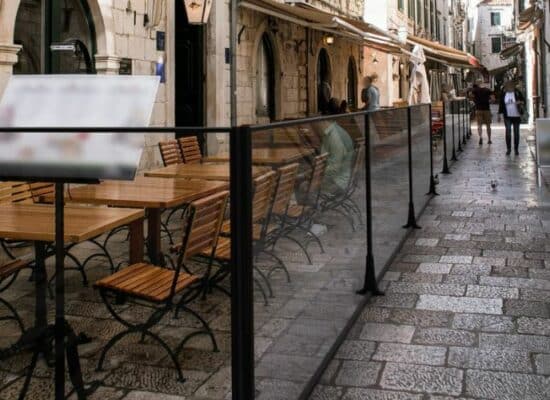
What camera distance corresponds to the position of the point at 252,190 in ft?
8.64

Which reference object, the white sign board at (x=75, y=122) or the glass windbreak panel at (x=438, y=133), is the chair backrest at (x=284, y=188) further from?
the glass windbreak panel at (x=438, y=133)

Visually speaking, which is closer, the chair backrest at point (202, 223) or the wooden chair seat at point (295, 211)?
the wooden chair seat at point (295, 211)

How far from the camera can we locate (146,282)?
3.98 metres

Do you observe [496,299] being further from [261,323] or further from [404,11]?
[404,11]

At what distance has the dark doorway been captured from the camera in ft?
40.3

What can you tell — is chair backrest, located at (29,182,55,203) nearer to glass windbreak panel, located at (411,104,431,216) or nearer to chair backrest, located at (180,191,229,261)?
chair backrest, located at (180,191,229,261)

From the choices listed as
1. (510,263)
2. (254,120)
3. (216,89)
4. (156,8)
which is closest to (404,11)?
(254,120)

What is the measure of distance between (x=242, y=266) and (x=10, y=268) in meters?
2.27

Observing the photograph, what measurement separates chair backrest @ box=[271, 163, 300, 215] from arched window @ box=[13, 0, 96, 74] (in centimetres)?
559

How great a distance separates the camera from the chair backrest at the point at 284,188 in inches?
126

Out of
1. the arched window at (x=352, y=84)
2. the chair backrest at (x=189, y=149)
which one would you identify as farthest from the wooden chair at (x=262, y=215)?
the arched window at (x=352, y=84)

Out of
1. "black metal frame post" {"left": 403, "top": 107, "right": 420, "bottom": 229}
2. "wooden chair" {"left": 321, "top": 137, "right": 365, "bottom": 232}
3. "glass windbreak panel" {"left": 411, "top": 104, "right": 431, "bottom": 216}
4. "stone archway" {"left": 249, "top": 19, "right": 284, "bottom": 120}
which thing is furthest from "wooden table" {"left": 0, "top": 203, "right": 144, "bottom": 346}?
"stone archway" {"left": 249, "top": 19, "right": 284, "bottom": 120}

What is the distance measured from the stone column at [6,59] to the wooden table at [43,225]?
9.55 feet

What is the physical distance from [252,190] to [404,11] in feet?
99.9
